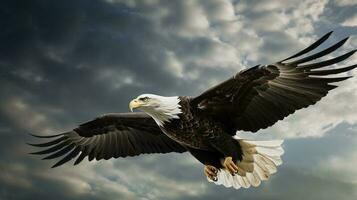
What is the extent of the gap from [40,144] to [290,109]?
4.16m

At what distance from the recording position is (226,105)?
652cm

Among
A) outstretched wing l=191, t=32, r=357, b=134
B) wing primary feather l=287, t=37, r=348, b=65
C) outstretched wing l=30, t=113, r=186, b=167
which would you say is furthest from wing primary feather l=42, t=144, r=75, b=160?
wing primary feather l=287, t=37, r=348, b=65

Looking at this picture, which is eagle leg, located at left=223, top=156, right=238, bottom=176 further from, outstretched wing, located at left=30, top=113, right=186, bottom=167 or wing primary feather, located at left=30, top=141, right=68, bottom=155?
wing primary feather, located at left=30, top=141, right=68, bottom=155

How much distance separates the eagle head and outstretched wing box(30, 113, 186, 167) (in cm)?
111

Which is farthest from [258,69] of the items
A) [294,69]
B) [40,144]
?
[40,144]

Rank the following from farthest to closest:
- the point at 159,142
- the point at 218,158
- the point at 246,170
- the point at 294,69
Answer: the point at 159,142 < the point at 246,170 < the point at 218,158 < the point at 294,69

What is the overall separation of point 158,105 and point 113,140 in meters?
2.15

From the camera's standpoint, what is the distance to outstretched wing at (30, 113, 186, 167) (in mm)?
7820

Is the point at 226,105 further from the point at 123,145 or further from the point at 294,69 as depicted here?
the point at 123,145

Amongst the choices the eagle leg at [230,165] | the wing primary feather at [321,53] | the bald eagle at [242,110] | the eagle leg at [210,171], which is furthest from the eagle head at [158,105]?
the wing primary feather at [321,53]

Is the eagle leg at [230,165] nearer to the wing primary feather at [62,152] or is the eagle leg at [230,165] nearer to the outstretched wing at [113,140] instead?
the outstretched wing at [113,140]

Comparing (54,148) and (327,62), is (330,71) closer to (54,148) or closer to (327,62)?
(327,62)

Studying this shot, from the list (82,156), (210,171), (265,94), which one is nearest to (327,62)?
(265,94)

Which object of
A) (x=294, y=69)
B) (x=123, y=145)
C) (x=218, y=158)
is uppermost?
(x=123, y=145)
